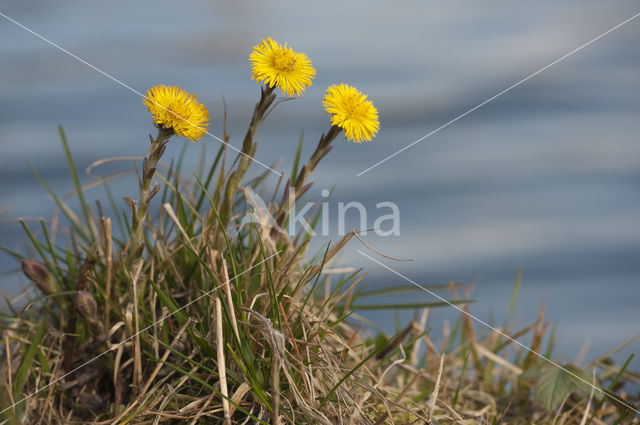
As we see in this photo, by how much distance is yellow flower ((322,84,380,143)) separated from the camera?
1315 mm

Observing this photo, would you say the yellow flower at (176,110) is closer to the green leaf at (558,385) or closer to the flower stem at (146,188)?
the flower stem at (146,188)

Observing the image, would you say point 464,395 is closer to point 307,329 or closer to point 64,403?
point 307,329

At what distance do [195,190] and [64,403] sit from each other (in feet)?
2.85

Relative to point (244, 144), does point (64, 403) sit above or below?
below

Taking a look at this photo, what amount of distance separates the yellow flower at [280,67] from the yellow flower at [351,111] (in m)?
0.07

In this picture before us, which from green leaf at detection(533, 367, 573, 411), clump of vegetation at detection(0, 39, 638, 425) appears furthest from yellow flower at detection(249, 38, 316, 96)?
green leaf at detection(533, 367, 573, 411)

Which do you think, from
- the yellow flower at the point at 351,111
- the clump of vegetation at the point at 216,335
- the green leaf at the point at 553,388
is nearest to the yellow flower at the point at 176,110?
the clump of vegetation at the point at 216,335

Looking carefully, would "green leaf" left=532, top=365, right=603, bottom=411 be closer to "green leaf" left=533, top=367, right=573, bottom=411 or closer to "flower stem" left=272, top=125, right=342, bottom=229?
"green leaf" left=533, top=367, right=573, bottom=411

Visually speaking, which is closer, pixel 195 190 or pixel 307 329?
pixel 307 329

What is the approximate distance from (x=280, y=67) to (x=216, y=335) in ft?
2.12

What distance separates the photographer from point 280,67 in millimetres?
1316

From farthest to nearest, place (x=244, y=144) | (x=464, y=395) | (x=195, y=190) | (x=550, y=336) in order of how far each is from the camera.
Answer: (x=550, y=336) → (x=195, y=190) → (x=464, y=395) → (x=244, y=144)

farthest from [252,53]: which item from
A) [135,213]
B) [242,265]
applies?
[242,265]

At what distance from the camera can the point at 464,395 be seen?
1.95 meters
